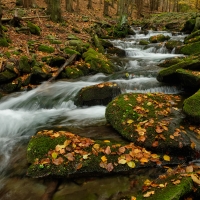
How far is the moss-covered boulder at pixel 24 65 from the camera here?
8.95 m

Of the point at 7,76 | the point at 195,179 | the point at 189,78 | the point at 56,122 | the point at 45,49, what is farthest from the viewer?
the point at 45,49

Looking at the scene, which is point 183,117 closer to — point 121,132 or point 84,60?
point 121,132

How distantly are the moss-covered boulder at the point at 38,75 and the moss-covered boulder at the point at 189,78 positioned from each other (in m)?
5.04

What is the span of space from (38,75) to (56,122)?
132 inches

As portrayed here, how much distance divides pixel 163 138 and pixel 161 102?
1927 millimetres

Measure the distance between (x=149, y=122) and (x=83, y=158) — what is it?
164 centimetres

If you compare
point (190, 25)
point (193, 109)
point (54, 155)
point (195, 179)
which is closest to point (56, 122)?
point (54, 155)

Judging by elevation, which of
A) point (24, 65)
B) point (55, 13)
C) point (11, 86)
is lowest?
point (11, 86)

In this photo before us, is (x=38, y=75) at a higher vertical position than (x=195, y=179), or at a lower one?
lower

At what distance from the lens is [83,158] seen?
13.1ft

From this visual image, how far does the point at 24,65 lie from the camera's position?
9.05 meters

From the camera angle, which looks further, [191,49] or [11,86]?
[191,49]

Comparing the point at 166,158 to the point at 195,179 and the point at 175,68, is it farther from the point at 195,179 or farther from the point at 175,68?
the point at 175,68

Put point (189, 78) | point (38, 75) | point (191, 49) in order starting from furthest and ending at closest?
1. point (191, 49)
2. point (38, 75)
3. point (189, 78)
